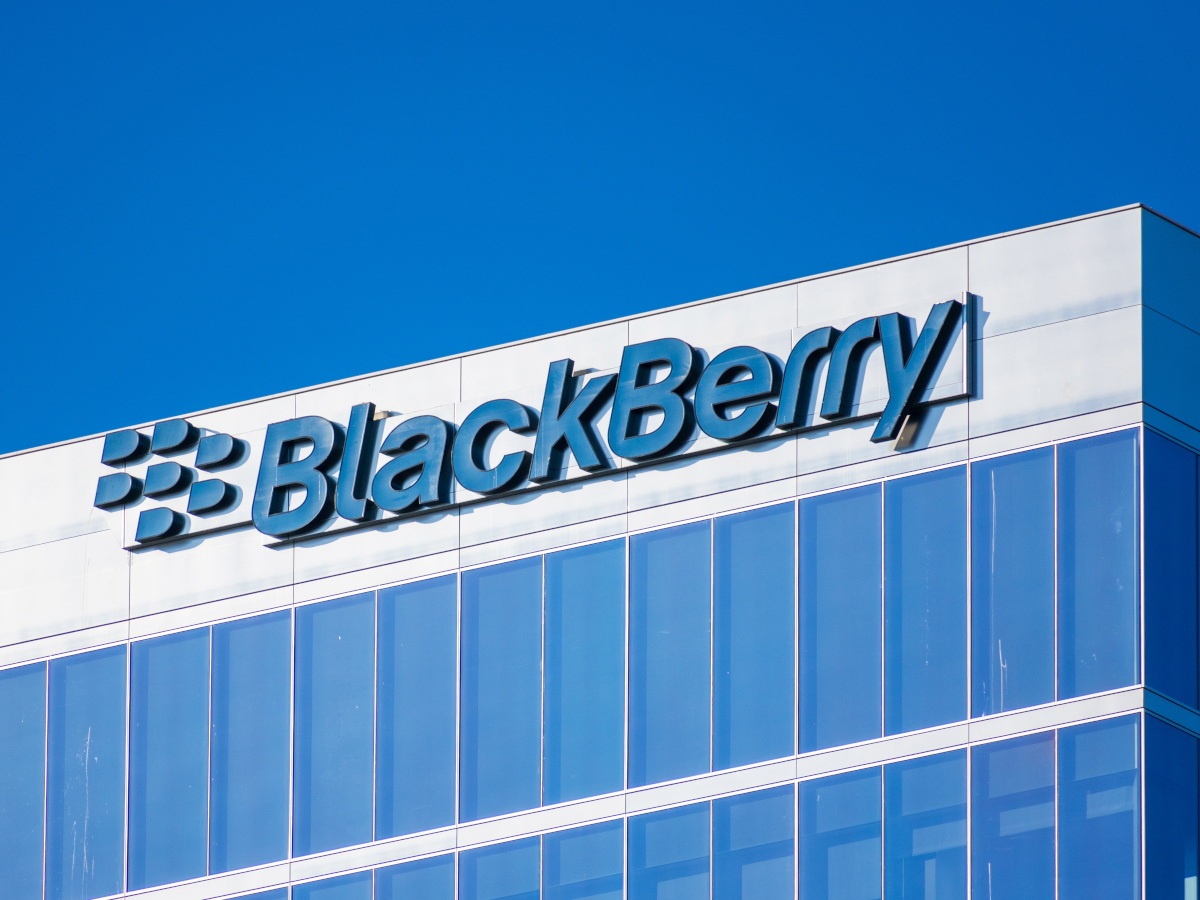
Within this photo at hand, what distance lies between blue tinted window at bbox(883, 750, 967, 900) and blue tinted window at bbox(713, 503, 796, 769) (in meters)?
1.77

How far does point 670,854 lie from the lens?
139 ft

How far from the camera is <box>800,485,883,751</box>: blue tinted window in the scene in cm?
4166

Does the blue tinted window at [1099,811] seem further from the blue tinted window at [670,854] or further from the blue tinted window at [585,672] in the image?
the blue tinted window at [585,672]

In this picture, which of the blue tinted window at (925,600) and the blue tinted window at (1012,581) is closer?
the blue tinted window at (1012,581)

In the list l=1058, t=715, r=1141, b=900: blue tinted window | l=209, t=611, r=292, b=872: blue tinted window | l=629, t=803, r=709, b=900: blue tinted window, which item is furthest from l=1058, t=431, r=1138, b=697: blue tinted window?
l=209, t=611, r=292, b=872: blue tinted window

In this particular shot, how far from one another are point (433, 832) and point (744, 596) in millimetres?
5660

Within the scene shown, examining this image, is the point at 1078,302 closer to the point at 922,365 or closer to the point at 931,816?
the point at 922,365

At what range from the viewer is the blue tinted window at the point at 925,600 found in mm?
41156

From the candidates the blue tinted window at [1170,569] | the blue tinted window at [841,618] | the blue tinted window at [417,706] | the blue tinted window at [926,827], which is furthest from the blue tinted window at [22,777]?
the blue tinted window at [1170,569]

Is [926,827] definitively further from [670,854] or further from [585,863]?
[585,863]

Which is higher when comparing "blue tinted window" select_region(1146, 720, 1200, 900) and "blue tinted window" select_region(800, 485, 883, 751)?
"blue tinted window" select_region(800, 485, 883, 751)

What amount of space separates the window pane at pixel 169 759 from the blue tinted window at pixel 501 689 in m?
4.54

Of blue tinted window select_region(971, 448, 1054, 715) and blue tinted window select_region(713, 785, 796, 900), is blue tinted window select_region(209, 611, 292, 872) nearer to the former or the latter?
blue tinted window select_region(713, 785, 796, 900)

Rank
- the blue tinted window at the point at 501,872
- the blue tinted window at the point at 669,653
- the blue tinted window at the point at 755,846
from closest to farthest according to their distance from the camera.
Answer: the blue tinted window at the point at 755,846 → the blue tinted window at the point at 669,653 → the blue tinted window at the point at 501,872
